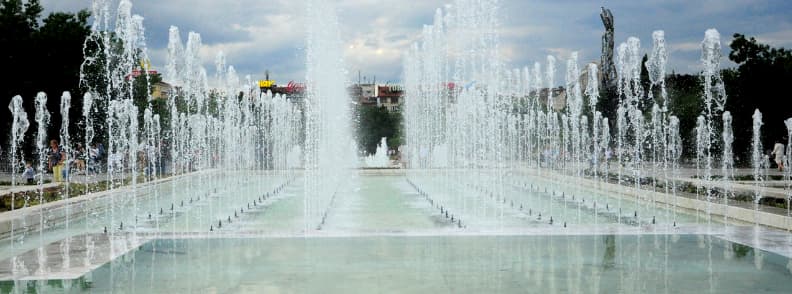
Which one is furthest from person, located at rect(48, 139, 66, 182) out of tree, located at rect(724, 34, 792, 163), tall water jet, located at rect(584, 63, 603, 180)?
tree, located at rect(724, 34, 792, 163)

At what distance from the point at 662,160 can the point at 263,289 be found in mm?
33580

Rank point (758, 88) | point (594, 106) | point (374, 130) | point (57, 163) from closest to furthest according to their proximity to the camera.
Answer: point (57, 163) → point (594, 106) → point (758, 88) → point (374, 130)

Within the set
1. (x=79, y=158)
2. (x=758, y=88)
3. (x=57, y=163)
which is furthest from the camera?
(x=758, y=88)

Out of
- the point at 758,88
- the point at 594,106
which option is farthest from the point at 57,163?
the point at 758,88

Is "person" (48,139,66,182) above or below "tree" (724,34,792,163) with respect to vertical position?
below

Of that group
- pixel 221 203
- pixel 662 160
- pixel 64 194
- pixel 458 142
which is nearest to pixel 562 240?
pixel 221 203

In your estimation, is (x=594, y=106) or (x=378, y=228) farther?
(x=594, y=106)

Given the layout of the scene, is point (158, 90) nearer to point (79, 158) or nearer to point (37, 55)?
point (37, 55)

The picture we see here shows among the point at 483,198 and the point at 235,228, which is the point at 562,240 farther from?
the point at 483,198

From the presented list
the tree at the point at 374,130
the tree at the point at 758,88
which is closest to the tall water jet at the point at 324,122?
the tree at the point at 758,88

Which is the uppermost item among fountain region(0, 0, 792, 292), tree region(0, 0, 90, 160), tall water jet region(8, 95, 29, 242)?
tree region(0, 0, 90, 160)

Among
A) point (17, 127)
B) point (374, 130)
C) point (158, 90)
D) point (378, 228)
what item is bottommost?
point (378, 228)

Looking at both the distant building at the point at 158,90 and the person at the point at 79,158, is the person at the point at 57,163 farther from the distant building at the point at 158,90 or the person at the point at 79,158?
the person at the point at 79,158

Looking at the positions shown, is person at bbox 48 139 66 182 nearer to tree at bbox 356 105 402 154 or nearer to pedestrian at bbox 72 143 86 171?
pedestrian at bbox 72 143 86 171
